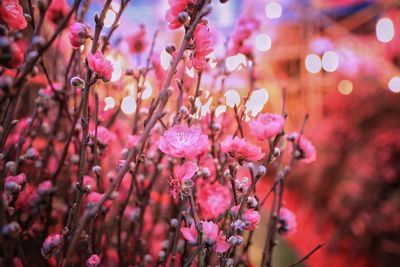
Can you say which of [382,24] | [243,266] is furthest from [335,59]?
[243,266]

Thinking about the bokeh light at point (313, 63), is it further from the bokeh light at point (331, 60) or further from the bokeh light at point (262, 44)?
the bokeh light at point (262, 44)

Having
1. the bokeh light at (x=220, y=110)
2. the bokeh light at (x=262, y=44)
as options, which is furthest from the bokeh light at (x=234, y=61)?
the bokeh light at (x=262, y=44)

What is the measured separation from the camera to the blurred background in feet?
8.03

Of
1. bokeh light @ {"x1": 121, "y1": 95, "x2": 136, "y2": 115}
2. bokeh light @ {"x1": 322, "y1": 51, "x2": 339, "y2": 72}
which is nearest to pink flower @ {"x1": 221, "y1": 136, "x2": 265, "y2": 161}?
bokeh light @ {"x1": 121, "y1": 95, "x2": 136, "y2": 115}

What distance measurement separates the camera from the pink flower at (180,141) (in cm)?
52

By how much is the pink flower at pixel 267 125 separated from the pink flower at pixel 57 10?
0.48 metres

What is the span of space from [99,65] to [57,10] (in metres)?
0.40

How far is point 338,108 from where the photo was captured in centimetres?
426

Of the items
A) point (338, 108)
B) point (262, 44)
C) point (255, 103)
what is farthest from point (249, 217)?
point (338, 108)

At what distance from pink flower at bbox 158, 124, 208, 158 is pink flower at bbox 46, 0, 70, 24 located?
1.50 feet

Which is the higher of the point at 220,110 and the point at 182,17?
the point at 182,17

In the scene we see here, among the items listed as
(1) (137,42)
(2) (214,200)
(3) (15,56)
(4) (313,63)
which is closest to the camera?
(3) (15,56)

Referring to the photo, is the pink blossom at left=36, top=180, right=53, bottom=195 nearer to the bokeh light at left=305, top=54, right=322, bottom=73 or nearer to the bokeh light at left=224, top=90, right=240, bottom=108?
the bokeh light at left=224, top=90, right=240, bottom=108

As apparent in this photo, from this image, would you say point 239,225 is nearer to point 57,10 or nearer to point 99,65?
point 99,65
